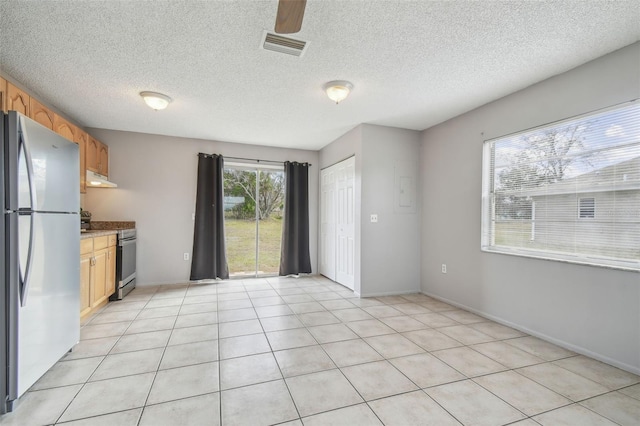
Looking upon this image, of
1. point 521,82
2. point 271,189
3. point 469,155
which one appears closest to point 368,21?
point 521,82

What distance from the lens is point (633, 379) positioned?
2098 millimetres

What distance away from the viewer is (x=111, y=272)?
3746 millimetres

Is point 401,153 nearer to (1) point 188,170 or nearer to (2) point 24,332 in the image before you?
(1) point 188,170

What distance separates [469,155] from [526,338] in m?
2.13

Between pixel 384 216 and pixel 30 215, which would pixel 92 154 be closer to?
pixel 30 215

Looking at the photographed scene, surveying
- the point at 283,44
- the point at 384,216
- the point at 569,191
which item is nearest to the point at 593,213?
the point at 569,191

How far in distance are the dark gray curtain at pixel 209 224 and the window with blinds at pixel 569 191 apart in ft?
13.3

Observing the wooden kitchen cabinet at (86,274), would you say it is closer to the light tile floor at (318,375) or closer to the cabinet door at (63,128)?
the light tile floor at (318,375)

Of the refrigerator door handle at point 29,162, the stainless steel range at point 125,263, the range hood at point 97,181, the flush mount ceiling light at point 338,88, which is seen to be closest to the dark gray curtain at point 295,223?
the stainless steel range at point 125,263

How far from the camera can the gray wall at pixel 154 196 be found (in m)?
4.57

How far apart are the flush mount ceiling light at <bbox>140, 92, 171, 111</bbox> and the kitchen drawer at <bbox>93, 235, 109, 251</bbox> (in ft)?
5.49

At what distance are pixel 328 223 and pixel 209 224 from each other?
2.13 m

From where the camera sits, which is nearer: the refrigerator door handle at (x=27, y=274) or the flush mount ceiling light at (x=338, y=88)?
the refrigerator door handle at (x=27, y=274)

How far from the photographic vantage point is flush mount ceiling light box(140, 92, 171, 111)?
312 cm
